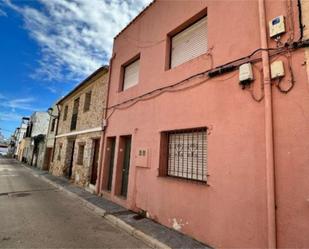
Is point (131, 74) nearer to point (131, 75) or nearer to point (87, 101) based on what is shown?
point (131, 75)

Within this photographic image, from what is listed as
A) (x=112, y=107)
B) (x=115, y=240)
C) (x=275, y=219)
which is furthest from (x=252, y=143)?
(x=112, y=107)

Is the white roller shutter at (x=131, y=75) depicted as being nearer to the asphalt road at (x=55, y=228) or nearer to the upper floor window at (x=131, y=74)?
the upper floor window at (x=131, y=74)

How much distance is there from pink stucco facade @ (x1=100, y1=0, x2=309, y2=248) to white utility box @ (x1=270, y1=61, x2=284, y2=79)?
78 mm

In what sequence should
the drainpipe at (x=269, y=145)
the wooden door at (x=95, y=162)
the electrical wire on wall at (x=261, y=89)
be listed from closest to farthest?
the drainpipe at (x=269, y=145) < the electrical wire on wall at (x=261, y=89) < the wooden door at (x=95, y=162)

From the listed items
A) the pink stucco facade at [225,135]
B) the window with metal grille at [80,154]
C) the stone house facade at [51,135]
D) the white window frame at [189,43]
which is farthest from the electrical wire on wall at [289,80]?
the stone house facade at [51,135]

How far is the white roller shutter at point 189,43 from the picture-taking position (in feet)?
16.8

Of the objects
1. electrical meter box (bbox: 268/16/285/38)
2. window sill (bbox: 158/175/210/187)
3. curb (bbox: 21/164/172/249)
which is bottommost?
curb (bbox: 21/164/172/249)

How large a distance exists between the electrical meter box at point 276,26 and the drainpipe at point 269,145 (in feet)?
0.32

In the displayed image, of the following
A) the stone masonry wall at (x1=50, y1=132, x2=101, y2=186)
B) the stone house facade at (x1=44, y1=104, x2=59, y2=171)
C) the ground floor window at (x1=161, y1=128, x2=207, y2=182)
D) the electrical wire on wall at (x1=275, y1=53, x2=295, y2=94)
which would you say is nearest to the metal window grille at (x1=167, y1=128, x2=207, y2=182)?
the ground floor window at (x1=161, y1=128, x2=207, y2=182)

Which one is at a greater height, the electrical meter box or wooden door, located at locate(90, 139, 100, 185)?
the electrical meter box

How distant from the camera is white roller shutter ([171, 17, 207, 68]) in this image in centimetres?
512

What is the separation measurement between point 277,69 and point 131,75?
549 centimetres

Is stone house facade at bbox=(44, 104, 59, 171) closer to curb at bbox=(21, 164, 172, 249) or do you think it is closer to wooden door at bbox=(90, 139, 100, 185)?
wooden door at bbox=(90, 139, 100, 185)

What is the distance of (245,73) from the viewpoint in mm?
3699
